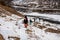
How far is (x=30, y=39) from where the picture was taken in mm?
19562

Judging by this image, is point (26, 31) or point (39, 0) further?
point (39, 0)

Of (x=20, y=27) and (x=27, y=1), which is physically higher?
(x=20, y=27)

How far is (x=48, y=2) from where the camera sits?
8719 centimetres

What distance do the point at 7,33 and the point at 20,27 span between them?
393 centimetres

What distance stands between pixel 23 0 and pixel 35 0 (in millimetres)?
5646

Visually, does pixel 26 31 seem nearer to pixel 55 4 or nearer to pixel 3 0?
pixel 3 0

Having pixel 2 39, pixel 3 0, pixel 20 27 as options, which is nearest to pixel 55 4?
pixel 3 0

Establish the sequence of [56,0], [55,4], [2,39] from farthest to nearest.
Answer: [56,0]
[55,4]
[2,39]

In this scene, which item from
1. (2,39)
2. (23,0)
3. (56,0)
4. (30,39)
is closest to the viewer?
(2,39)

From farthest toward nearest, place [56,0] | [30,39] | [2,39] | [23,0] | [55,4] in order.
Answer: [23,0], [56,0], [55,4], [30,39], [2,39]

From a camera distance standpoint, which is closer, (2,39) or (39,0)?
(2,39)

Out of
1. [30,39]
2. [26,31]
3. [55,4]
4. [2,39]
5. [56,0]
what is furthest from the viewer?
[56,0]

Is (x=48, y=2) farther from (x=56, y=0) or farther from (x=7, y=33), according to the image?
(x=7, y=33)

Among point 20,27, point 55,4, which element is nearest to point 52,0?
point 55,4
